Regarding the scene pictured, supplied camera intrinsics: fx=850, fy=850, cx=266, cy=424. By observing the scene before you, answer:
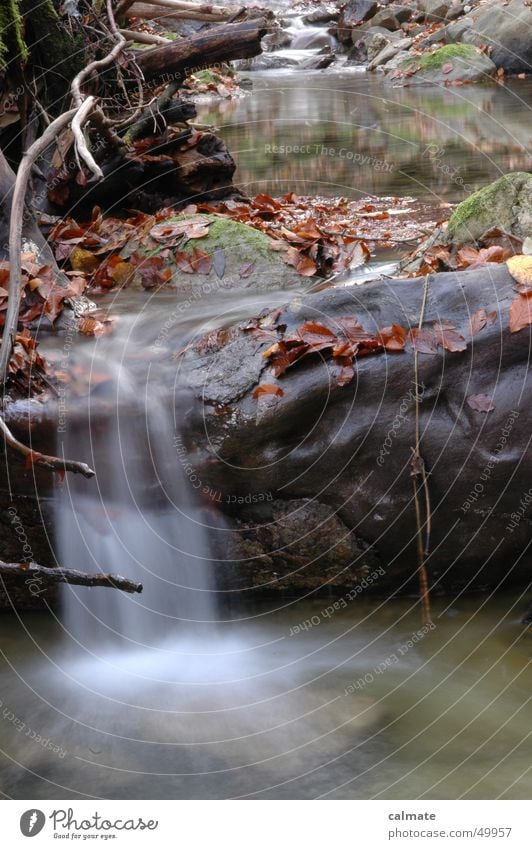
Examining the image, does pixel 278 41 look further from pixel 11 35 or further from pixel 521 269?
pixel 521 269

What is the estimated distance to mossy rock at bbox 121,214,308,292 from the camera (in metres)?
5.52

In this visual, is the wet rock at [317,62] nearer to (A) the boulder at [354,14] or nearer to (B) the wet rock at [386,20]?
(A) the boulder at [354,14]

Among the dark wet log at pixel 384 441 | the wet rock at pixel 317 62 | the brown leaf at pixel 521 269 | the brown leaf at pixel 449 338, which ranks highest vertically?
the wet rock at pixel 317 62

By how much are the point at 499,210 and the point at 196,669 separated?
3411 mm

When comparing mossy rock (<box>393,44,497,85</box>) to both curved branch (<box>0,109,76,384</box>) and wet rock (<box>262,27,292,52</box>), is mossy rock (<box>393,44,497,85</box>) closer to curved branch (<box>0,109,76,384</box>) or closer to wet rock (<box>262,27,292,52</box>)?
wet rock (<box>262,27,292,52</box>)

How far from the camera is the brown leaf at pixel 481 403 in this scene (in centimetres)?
358

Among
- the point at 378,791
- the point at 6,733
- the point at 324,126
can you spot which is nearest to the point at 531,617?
the point at 378,791

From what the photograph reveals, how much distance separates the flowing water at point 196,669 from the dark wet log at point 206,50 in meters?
2.80

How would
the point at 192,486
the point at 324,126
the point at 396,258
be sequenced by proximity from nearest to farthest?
the point at 192,486
the point at 396,258
the point at 324,126

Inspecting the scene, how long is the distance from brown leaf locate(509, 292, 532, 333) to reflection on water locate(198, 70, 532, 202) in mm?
5021

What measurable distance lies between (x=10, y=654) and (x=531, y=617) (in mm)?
2286

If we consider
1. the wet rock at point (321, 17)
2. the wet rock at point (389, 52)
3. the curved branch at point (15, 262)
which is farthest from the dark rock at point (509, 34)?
the curved branch at point (15, 262)

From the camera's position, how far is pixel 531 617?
3590 mm

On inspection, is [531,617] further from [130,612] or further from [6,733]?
[6,733]
